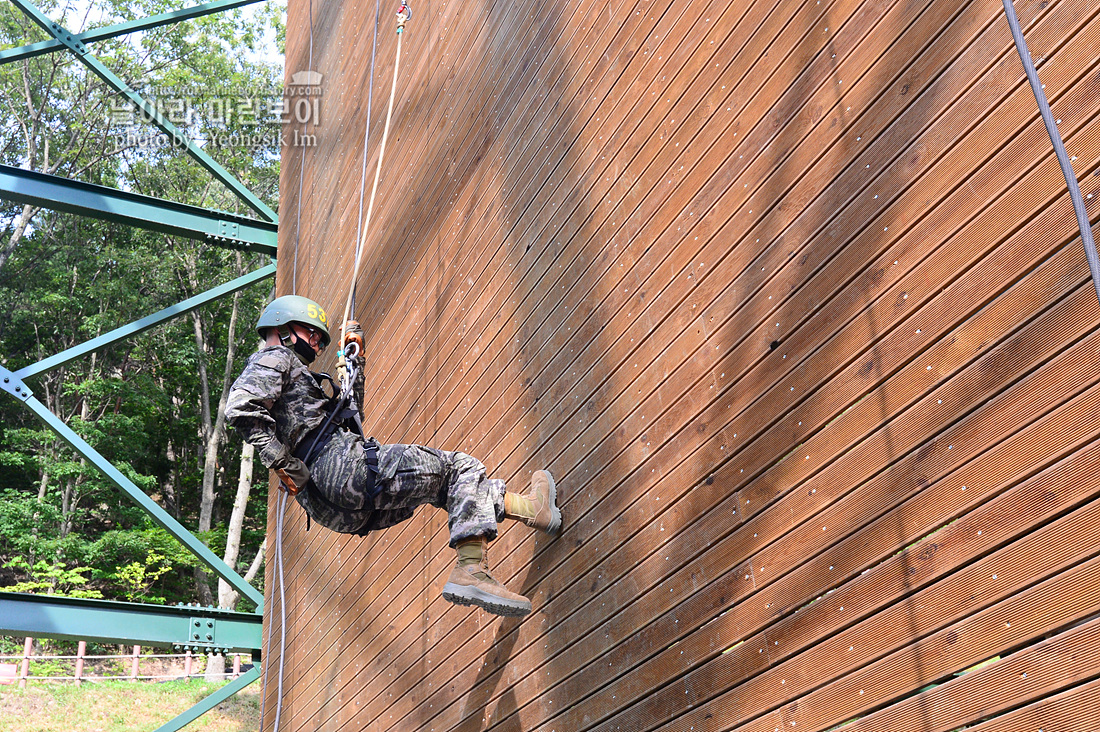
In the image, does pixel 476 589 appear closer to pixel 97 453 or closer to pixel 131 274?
pixel 97 453

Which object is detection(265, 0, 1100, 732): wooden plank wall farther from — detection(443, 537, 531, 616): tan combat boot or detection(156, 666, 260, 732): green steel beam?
detection(156, 666, 260, 732): green steel beam

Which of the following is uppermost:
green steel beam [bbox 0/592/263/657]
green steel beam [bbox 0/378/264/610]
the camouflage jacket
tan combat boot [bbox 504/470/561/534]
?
green steel beam [bbox 0/378/264/610]

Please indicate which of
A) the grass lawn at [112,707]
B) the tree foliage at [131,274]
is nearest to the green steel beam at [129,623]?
the grass lawn at [112,707]

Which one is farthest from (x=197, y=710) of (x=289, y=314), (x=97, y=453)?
(x=289, y=314)

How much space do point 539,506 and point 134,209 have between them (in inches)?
293

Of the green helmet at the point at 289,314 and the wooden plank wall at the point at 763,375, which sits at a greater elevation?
the green helmet at the point at 289,314

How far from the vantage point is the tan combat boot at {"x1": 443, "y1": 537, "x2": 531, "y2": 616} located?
366 cm

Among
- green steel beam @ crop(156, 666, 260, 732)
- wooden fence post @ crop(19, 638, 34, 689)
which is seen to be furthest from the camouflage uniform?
wooden fence post @ crop(19, 638, 34, 689)

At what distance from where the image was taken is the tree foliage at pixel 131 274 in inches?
995

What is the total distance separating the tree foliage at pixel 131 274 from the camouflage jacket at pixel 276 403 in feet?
70.9

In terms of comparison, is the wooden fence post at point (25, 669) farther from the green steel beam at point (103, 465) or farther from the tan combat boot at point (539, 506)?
the tan combat boot at point (539, 506)

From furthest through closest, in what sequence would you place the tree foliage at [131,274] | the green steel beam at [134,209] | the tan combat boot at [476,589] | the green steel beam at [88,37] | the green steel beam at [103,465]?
the tree foliage at [131,274] → the green steel beam at [88,37] → the green steel beam at [134,209] → the green steel beam at [103,465] → the tan combat boot at [476,589]

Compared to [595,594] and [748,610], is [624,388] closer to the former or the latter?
[595,594]

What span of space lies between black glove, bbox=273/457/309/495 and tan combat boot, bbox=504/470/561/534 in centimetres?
82
